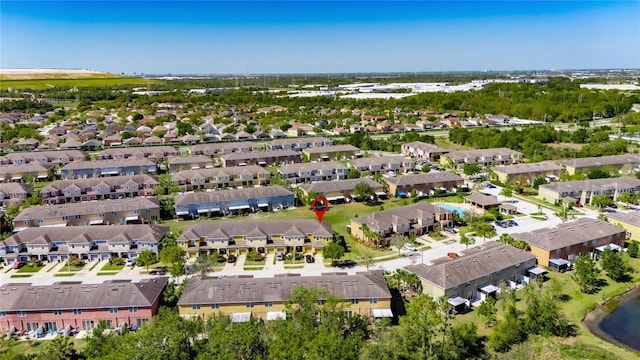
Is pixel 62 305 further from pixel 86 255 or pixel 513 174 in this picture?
pixel 513 174

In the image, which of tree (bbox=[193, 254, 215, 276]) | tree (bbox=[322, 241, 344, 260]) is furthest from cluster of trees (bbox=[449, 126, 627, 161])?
tree (bbox=[193, 254, 215, 276])

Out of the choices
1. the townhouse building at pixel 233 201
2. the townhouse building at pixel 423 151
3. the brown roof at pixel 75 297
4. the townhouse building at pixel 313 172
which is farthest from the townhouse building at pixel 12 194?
the townhouse building at pixel 423 151

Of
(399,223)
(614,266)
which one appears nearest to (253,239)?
(399,223)

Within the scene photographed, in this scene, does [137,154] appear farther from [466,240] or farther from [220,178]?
[466,240]

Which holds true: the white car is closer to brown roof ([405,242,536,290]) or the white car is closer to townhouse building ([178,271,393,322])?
brown roof ([405,242,536,290])

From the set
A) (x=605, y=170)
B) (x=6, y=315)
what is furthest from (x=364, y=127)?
(x=6, y=315)

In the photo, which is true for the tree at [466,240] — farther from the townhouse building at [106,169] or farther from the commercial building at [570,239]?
the townhouse building at [106,169]

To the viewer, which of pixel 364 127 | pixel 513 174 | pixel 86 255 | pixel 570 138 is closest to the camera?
pixel 86 255
